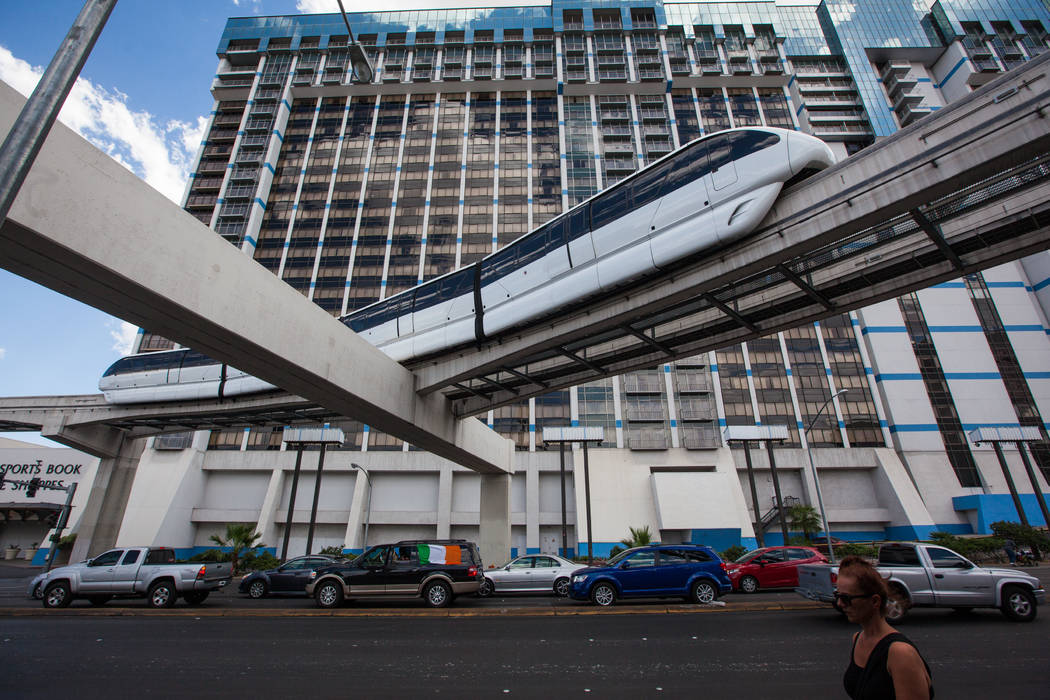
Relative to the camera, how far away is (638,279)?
11.7 meters

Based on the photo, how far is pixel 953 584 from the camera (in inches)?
401

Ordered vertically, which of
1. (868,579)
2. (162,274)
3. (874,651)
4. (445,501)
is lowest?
(874,651)

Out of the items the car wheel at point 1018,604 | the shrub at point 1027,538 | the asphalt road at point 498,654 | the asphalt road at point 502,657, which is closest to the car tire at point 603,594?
the asphalt road at point 498,654

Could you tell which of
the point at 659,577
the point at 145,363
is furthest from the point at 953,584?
the point at 145,363

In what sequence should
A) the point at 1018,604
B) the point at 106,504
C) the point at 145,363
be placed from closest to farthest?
the point at 1018,604, the point at 145,363, the point at 106,504

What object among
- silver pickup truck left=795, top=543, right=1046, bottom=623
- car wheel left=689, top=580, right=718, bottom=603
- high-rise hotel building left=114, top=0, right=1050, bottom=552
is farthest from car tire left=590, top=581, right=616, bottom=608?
high-rise hotel building left=114, top=0, right=1050, bottom=552

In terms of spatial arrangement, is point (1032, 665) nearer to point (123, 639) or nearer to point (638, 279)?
point (638, 279)

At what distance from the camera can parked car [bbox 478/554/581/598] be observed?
15922 mm

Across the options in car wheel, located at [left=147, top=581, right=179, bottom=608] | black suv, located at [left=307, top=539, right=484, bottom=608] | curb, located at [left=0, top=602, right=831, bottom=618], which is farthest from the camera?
car wheel, located at [left=147, top=581, right=179, bottom=608]

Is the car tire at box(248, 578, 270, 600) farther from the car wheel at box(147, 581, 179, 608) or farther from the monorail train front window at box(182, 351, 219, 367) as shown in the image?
the monorail train front window at box(182, 351, 219, 367)

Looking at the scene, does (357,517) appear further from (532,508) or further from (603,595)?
(603,595)

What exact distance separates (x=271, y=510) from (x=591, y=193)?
44.6 m

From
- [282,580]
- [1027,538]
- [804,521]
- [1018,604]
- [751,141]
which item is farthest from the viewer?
[804,521]

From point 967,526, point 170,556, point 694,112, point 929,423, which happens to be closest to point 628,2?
point 694,112
